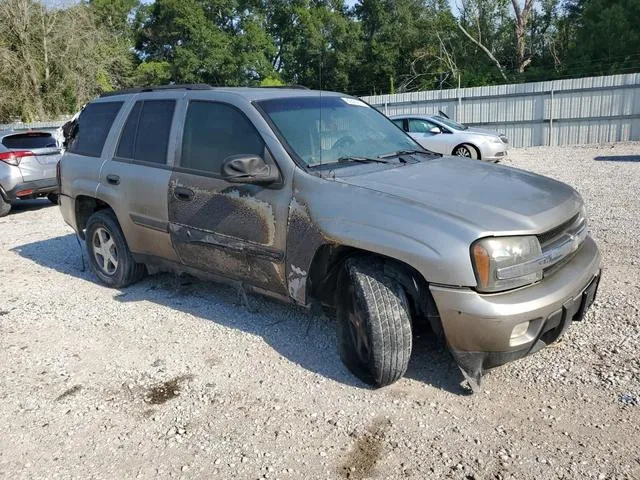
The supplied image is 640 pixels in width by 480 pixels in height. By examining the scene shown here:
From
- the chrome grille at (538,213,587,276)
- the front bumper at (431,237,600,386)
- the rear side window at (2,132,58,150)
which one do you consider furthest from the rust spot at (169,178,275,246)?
the rear side window at (2,132,58,150)

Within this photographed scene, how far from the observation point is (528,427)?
10.1 feet

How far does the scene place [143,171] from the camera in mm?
4805

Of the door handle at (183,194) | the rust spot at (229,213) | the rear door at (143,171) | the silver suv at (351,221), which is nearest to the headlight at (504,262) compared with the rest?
the silver suv at (351,221)

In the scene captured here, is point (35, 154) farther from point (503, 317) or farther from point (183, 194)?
point (503, 317)

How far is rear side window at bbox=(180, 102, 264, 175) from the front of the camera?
4074 millimetres

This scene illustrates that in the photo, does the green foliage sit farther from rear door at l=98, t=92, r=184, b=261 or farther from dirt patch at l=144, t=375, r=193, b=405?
dirt patch at l=144, t=375, r=193, b=405

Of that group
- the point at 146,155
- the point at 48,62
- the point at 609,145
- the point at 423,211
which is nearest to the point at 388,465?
the point at 423,211

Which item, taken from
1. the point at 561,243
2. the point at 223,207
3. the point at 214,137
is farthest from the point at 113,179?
the point at 561,243

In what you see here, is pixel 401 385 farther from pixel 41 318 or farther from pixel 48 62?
pixel 48 62

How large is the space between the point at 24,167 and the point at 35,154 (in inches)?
12.2

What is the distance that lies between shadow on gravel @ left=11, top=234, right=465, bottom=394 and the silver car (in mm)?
9611

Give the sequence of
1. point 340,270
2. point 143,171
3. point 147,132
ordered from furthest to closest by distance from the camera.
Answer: point 147,132
point 143,171
point 340,270

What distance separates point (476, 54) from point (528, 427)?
35334 mm

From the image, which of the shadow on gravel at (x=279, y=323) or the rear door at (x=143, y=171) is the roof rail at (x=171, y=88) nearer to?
the rear door at (x=143, y=171)
